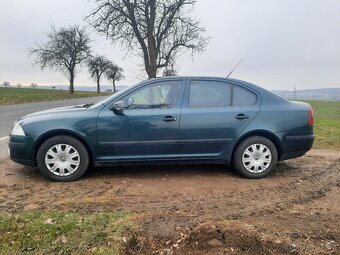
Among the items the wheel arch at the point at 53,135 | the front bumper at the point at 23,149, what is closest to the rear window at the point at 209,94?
the wheel arch at the point at 53,135

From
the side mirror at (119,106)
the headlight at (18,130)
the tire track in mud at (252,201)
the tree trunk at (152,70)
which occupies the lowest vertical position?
the tire track in mud at (252,201)

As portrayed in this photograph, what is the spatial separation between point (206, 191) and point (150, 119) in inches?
53.3

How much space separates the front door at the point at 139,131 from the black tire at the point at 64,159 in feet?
0.86

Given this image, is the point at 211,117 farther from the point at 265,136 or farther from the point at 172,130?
the point at 265,136

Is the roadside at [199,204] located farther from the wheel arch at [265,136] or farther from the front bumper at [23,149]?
the wheel arch at [265,136]

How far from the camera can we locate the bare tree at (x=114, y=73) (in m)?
67.9

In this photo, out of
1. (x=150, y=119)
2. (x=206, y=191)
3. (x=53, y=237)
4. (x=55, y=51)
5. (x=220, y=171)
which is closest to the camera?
(x=53, y=237)

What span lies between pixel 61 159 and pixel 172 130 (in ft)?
5.58

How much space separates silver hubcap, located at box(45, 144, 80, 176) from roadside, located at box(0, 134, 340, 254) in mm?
209

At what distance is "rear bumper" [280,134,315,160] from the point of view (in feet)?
17.9

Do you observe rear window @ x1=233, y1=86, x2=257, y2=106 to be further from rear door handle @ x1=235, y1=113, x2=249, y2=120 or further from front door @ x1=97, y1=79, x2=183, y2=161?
front door @ x1=97, y1=79, x2=183, y2=161

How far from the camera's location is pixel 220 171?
18.9ft

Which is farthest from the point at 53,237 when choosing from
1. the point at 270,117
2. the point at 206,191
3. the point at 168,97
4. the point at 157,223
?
the point at 270,117

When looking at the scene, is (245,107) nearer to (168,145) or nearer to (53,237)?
(168,145)
